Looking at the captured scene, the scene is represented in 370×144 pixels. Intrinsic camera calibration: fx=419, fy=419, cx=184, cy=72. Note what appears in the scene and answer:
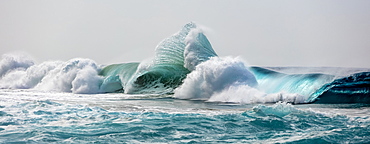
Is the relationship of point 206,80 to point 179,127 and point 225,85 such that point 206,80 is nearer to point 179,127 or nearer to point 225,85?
point 225,85

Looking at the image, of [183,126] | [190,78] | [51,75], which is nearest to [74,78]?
[51,75]

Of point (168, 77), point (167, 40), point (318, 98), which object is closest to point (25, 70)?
point (167, 40)

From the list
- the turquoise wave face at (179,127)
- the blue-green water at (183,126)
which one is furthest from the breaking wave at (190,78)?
the turquoise wave face at (179,127)

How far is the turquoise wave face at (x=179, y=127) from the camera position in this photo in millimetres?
6371

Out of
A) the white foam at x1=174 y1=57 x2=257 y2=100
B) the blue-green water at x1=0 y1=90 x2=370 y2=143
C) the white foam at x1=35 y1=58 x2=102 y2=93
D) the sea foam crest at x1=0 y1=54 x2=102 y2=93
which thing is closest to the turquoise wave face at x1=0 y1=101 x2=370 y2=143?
the blue-green water at x1=0 y1=90 x2=370 y2=143

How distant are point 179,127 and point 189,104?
5165mm

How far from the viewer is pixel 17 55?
32125mm

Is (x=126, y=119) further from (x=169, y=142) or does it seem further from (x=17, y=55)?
(x=17, y=55)

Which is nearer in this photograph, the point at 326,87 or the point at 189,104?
the point at 189,104

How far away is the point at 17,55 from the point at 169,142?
2891cm

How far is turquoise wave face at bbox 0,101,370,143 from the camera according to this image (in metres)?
6.37

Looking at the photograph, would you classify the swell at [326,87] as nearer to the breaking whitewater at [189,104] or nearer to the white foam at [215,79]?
the breaking whitewater at [189,104]

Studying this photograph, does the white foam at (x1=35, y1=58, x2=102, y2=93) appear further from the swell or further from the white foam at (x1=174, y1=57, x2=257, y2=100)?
the swell

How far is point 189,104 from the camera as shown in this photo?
12.6 meters
